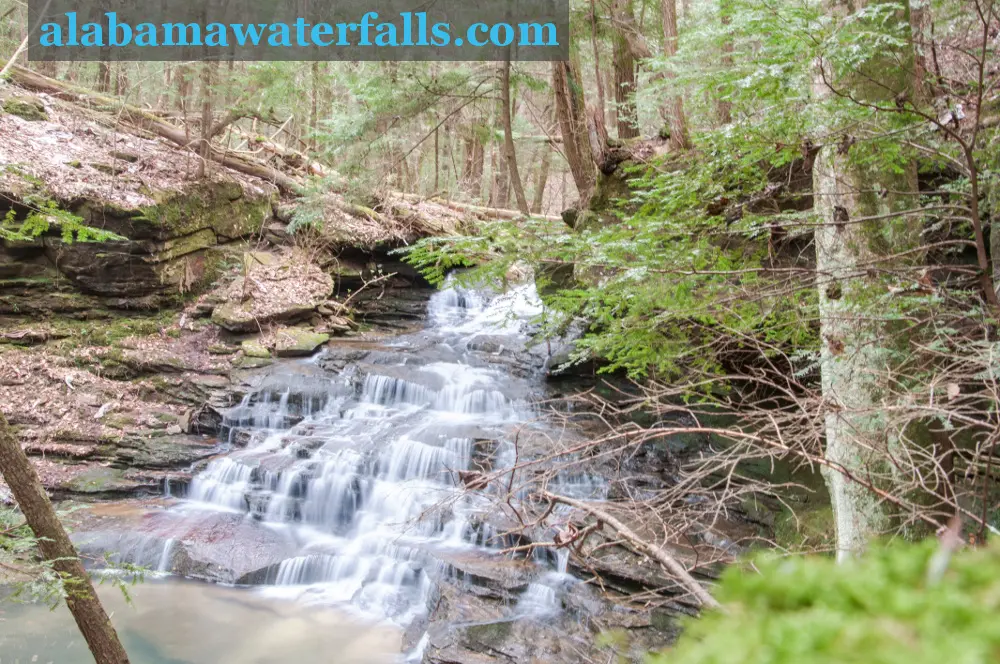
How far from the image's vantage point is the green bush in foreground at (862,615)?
1.15 feet

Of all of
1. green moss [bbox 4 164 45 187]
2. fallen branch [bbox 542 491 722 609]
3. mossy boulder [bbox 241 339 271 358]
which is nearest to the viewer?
fallen branch [bbox 542 491 722 609]

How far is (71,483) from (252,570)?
3615 millimetres

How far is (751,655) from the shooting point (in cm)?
40

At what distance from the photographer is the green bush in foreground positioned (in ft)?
1.15

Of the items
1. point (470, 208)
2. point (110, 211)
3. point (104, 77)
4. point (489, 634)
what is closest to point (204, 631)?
point (489, 634)

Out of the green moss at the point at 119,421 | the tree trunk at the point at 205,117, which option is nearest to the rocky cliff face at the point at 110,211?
the tree trunk at the point at 205,117

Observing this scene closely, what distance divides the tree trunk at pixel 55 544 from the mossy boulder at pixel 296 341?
8.29 m

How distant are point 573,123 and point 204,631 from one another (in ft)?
26.1

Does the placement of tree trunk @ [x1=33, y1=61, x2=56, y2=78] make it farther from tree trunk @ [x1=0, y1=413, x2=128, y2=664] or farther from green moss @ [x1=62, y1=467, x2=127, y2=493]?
tree trunk @ [x1=0, y1=413, x2=128, y2=664]

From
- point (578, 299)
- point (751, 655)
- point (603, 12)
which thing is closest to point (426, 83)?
point (603, 12)

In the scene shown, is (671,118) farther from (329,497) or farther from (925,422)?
(329,497)

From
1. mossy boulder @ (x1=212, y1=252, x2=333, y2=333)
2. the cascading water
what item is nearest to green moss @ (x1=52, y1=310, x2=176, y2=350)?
mossy boulder @ (x1=212, y1=252, x2=333, y2=333)

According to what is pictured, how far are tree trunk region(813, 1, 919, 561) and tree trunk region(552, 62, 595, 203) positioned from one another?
4846 millimetres

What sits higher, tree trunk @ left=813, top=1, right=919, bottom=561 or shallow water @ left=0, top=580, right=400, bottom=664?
tree trunk @ left=813, top=1, right=919, bottom=561
